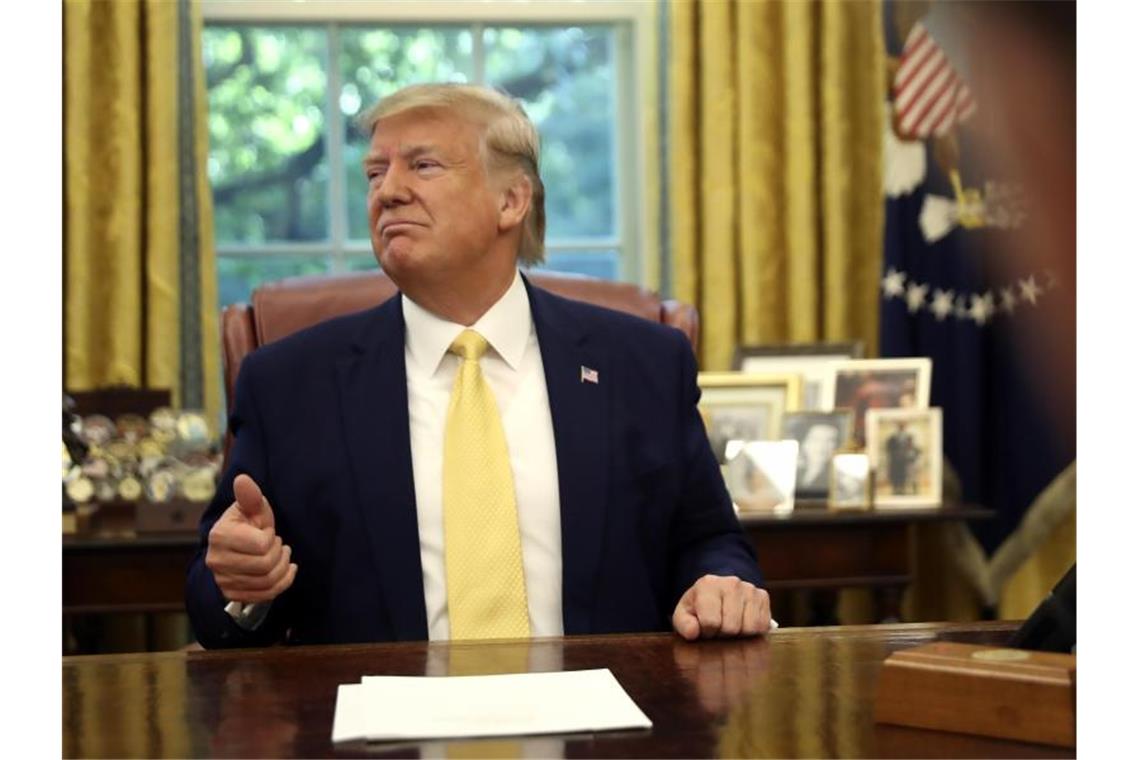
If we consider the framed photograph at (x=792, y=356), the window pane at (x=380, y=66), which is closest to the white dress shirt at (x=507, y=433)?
the framed photograph at (x=792, y=356)

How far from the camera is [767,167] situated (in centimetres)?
444

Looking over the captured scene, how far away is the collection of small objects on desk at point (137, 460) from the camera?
3465 millimetres

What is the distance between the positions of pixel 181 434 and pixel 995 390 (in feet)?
7.21

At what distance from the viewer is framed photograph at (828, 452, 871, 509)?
3.62 m

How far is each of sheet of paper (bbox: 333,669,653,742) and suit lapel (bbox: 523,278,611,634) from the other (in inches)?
26.0

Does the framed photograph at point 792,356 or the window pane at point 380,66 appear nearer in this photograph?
the framed photograph at point 792,356

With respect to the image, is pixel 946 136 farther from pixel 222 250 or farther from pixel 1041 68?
pixel 222 250

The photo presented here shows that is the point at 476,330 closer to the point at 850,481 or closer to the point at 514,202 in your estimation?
the point at 514,202

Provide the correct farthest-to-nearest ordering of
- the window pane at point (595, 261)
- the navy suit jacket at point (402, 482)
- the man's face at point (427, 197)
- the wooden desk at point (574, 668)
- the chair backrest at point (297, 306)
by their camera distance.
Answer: the window pane at point (595, 261)
the chair backrest at point (297, 306)
the man's face at point (427, 197)
the navy suit jacket at point (402, 482)
the wooden desk at point (574, 668)

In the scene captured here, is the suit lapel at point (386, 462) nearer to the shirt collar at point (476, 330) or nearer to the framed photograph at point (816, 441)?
the shirt collar at point (476, 330)

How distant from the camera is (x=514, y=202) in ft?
8.44

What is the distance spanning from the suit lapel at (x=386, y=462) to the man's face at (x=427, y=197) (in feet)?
0.38
